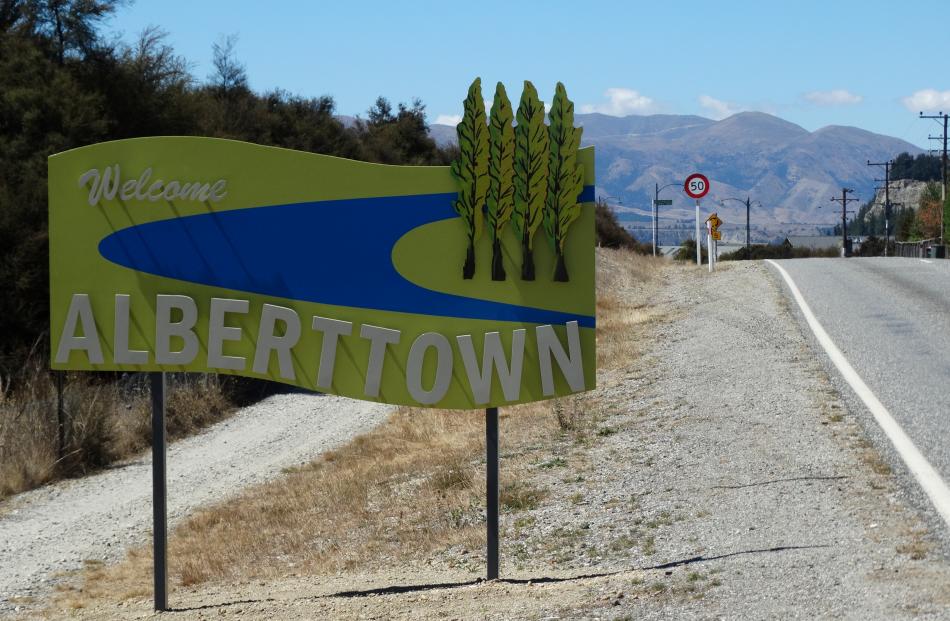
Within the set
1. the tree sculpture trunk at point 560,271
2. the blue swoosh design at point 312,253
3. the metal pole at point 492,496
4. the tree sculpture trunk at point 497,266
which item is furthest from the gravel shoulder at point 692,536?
the tree sculpture trunk at point 497,266

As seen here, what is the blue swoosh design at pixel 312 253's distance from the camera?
283 inches

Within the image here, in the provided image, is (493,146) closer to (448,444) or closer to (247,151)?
(247,151)

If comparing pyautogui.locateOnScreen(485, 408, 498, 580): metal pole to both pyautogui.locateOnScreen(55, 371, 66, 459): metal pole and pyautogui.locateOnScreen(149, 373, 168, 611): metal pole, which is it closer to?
pyautogui.locateOnScreen(149, 373, 168, 611): metal pole

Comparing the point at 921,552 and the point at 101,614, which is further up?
the point at 921,552

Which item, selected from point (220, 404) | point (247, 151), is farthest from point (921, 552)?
point (220, 404)

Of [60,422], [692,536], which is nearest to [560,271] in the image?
[692,536]

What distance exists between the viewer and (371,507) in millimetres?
10195

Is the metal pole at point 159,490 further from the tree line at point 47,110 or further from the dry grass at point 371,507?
the tree line at point 47,110

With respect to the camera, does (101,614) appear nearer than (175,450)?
Yes

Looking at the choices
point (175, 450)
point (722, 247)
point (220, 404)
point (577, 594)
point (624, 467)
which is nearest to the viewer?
point (577, 594)

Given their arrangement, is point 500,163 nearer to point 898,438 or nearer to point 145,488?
point 898,438

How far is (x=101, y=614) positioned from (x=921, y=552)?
556 centimetres

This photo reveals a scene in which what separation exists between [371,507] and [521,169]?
4.35 meters

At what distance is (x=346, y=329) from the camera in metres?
7.28
